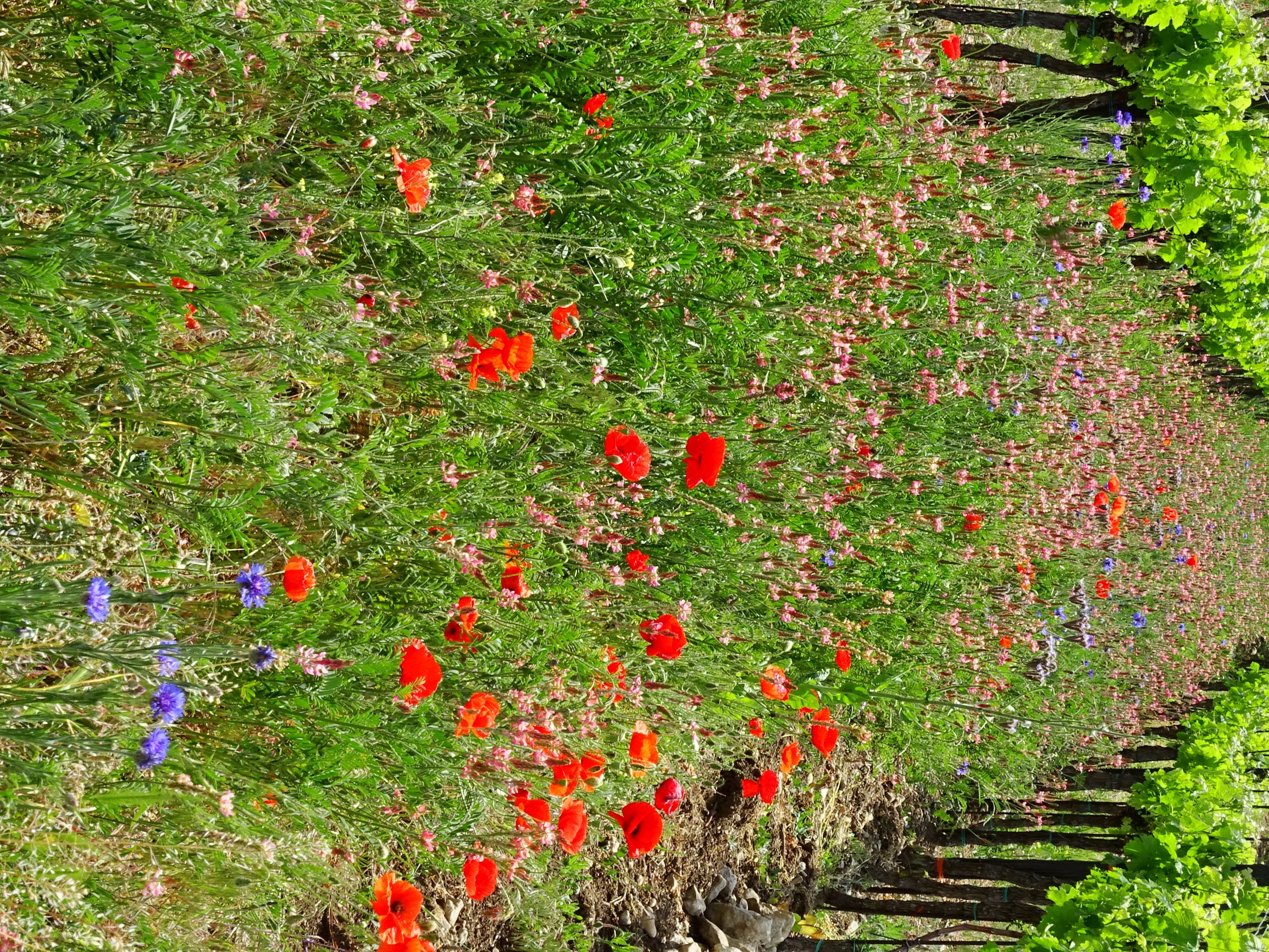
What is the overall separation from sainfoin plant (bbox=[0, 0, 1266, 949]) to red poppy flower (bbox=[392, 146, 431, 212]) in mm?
19

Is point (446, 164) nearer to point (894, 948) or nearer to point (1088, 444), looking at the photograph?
point (1088, 444)

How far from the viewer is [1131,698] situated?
27.8ft

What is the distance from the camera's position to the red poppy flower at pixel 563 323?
3.41m

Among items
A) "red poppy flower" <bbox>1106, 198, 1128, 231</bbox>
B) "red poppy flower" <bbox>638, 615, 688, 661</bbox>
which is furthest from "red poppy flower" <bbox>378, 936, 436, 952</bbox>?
"red poppy flower" <bbox>1106, 198, 1128, 231</bbox>

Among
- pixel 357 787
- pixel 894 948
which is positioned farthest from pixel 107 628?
pixel 894 948

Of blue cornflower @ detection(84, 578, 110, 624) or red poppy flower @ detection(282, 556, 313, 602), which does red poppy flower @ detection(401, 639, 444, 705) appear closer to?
red poppy flower @ detection(282, 556, 313, 602)

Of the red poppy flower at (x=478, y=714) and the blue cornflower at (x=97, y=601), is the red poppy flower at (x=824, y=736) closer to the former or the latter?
the red poppy flower at (x=478, y=714)

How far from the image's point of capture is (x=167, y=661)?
2037 mm

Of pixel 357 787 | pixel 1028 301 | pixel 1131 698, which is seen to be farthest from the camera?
pixel 1131 698

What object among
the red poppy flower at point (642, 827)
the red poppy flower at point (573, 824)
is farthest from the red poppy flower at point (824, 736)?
the red poppy flower at point (573, 824)

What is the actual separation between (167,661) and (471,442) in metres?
1.41

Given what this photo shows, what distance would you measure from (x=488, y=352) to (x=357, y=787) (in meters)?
1.45

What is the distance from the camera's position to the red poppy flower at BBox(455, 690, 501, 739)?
9.52 ft

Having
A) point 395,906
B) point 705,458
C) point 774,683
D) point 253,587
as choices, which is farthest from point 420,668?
point 774,683
